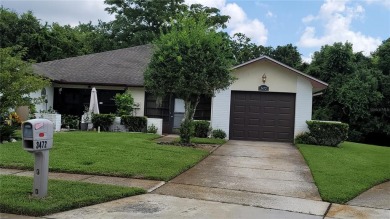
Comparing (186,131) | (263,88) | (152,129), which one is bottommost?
(152,129)

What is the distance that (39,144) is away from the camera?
19.0ft

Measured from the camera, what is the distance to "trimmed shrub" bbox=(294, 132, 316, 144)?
17.1 metres

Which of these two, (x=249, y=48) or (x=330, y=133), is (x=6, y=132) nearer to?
(x=330, y=133)

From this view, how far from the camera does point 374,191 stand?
8.07 meters

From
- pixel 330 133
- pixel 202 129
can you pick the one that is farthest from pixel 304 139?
pixel 202 129

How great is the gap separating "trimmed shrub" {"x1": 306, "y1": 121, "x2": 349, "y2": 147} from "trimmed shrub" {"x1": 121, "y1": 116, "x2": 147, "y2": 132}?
23.7ft

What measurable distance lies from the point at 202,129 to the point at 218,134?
72 centimetres

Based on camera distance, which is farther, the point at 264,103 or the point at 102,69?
the point at 102,69

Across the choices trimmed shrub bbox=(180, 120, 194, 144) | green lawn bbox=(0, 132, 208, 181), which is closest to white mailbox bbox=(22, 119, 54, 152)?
green lawn bbox=(0, 132, 208, 181)

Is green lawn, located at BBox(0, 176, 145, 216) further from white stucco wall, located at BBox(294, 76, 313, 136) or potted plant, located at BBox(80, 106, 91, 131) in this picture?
white stucco wall, located at BBox(294, 76, 313, 136)

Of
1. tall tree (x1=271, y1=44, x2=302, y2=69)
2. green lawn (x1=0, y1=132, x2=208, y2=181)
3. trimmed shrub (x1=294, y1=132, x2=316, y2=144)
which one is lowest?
green lawn (x1=0, y1=132, x2=208, y2=181)

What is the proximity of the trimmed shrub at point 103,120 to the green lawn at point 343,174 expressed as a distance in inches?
347

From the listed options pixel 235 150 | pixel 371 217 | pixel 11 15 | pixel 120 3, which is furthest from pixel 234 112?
pixel 120 3

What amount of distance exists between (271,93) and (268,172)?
8.98 m
